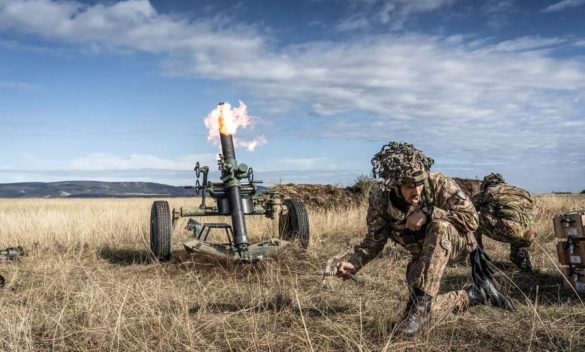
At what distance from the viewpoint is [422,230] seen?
4457 mm

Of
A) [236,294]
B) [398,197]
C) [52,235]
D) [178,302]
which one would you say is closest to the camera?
[398,197]

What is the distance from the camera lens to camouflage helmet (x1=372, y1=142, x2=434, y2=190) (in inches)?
162

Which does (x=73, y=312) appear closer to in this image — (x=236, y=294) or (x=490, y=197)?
(x=236, y=294)

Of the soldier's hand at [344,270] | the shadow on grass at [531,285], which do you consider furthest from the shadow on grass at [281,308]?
the shadow on grass at [531,285]

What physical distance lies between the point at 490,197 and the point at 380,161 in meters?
3.09

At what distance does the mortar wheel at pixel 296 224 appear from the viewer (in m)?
8.77

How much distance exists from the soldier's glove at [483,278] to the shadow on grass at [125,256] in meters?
4.87

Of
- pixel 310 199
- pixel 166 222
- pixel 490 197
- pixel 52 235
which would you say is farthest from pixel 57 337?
pixel 310 199

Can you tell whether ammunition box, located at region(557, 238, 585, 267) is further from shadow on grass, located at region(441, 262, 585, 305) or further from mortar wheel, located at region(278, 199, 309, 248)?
mortar wheel, located at region(278, 199, 309, 248)

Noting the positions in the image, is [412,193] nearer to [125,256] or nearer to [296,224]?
[296,224]

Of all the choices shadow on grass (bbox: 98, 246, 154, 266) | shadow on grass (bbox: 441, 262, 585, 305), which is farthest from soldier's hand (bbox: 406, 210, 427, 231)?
shadow on grass (bbox: 98, 246, 154, 266)

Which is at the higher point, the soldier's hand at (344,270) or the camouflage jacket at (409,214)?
the camouflage jacket at (409,214)

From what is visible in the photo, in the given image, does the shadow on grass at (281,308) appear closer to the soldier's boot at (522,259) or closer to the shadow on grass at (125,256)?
the soldier's boot at (522,259)

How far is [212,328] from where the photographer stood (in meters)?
4.30
